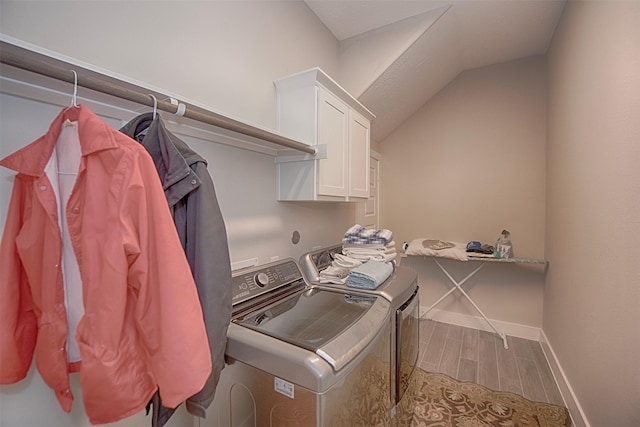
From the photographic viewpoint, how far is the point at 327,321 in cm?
111

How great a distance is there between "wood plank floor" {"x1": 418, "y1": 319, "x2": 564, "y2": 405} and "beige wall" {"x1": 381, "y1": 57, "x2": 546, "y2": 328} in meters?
0.30

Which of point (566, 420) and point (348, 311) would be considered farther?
point (566, 420)

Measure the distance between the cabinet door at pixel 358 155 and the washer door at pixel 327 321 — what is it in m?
0.88

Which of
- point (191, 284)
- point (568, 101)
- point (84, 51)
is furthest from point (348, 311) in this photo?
point (568, 101)

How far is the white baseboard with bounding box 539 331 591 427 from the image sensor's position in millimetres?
1546

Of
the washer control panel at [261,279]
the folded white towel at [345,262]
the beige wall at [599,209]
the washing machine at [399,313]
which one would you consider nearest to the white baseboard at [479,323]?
the beige wall at [599,209]

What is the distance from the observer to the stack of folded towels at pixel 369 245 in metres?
1.73

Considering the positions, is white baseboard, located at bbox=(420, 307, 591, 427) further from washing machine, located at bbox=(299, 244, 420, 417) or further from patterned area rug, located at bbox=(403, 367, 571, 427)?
washing machine, located at bbox=(299, 244, 420, 417)

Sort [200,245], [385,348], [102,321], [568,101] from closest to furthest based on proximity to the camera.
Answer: [102,321] < [200,245] < [385,348] < [568,101]

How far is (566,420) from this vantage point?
165 cm

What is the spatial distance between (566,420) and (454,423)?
0.71 m

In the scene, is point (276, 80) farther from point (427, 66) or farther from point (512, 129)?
point (512, 129)

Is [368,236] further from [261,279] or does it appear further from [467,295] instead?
[467,295]

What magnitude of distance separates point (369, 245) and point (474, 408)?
129 cm
